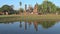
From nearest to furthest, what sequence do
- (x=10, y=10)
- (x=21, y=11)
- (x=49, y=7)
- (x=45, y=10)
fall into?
1. (x=45, y=10)
2. (x=49, y=7)
3. (x=21, y=11)
4. (x=10, y=10)

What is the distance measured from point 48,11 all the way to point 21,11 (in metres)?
11.6

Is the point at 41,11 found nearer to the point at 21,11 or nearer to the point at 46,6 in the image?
the point at 46,6

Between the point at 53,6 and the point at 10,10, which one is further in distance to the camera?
the point at 10,10

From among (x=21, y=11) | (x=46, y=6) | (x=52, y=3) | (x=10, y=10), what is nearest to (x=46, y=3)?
(x=46, y=6)

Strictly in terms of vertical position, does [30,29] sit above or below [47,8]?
below

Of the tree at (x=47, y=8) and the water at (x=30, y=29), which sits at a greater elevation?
the tree at (x=47, y=8)

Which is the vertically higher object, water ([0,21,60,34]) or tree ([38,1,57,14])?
tree ([38,1,57,14])

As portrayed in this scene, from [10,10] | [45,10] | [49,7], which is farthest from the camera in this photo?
[10,10]

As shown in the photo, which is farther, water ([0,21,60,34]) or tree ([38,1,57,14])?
tree ([38,1,57,14])

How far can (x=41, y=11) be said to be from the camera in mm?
58625

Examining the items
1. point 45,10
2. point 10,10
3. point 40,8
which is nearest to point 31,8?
point 40,8

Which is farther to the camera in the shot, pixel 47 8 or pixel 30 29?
pixel 47 8

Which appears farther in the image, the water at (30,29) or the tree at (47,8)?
the tree at (47,8)

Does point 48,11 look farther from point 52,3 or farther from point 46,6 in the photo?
point 52,3
